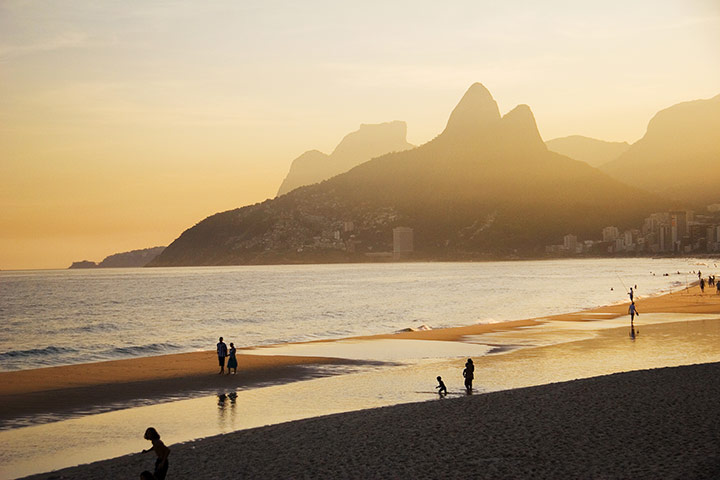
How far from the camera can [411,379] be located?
2827cm

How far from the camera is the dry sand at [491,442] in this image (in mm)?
13273

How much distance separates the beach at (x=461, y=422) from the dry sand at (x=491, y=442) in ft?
0.12

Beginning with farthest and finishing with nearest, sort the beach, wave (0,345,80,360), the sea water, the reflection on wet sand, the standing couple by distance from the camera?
the sea water, wave (0,345,80,360), the standing couple, the reflection on wet sand, the beach

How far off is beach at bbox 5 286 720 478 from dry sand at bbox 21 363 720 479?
1.4 inches

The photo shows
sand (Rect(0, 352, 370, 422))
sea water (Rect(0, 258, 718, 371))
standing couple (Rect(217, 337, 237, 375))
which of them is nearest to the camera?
sand (Rect(0, 352, 370, 422))

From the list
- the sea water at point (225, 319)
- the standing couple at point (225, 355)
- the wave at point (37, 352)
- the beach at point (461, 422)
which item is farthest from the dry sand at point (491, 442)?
the wave at point (37, 352)

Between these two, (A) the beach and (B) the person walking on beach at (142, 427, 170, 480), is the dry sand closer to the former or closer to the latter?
(A) the beach

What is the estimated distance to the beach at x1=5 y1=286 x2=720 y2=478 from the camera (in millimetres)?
13688

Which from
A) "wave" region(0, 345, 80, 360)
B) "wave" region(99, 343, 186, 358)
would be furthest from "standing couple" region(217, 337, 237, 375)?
"wave" region(0, 345, 80, 360)

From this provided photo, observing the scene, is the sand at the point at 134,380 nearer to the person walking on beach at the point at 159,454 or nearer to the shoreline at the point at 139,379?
the shoreline at the point at 139,379

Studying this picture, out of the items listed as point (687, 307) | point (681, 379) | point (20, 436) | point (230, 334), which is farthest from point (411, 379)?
point (687, 307)

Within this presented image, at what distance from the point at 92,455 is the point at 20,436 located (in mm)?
4152

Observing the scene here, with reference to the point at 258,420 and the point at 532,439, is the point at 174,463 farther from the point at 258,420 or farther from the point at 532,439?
the point at 532,439

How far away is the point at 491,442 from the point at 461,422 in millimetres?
2422
